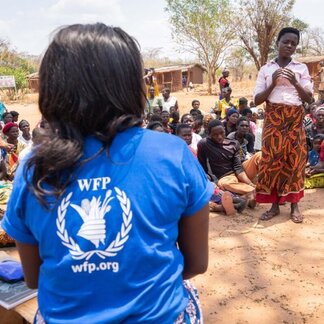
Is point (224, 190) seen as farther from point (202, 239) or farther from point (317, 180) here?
point (202, 239)

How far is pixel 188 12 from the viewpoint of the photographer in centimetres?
2288

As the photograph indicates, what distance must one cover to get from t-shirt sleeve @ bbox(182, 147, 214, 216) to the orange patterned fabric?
8.80 feet

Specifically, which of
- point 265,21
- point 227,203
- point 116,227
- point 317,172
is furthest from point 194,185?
point 265,21

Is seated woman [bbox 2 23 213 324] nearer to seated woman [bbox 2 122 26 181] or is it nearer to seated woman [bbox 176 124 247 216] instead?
seated woman [bbox 176 124 247 216]

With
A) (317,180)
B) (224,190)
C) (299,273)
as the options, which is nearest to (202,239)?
(299,273)

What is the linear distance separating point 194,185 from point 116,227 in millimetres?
206

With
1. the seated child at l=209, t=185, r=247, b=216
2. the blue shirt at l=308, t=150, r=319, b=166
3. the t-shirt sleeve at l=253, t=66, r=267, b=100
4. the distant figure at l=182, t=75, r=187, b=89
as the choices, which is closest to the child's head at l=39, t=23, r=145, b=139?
the t-shirt sleeve at l=253, t=66, r=267, b=100

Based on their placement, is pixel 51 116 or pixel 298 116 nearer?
pixel 51 116

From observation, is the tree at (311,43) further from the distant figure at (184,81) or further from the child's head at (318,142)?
the child's head at (318,142)

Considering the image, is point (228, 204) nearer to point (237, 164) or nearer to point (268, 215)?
point (268, 215)

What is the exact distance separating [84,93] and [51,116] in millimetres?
106

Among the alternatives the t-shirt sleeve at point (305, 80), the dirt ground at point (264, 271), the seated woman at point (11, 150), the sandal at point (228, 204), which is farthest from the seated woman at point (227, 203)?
the seated woman at point (11, 150)

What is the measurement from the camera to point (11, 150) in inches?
208

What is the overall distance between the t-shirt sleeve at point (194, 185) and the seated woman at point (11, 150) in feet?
14.9
